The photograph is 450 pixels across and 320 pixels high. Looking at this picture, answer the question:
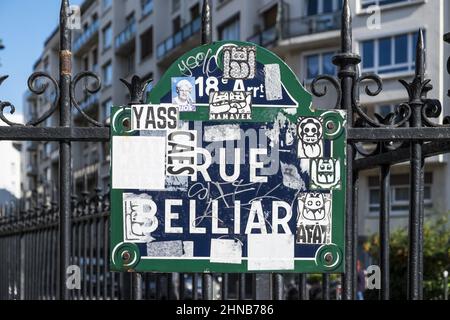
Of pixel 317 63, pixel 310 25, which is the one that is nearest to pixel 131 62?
pixel 310 25

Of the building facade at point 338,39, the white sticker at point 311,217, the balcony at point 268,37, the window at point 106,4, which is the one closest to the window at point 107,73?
the window at point 106,4

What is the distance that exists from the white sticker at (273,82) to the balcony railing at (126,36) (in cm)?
4517

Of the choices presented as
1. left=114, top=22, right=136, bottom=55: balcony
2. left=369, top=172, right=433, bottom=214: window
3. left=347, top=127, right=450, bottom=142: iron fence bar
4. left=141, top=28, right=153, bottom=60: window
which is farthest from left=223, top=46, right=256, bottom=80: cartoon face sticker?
left=114, top=22, right=136, bottom=55: balcony

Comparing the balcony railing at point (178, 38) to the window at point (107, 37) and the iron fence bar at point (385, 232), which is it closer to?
the window at point (107, 37)

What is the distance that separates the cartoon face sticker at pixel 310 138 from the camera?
11.7ft

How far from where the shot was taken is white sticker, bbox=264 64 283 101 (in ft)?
11.7

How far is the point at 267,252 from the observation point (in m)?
3.53

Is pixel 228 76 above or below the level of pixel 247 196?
above

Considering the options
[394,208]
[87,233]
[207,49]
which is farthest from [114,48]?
[207,49]

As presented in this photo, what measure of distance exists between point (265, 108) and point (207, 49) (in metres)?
0.36

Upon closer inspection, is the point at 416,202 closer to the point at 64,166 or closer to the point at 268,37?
the point at 64,166

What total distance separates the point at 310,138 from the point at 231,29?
32349 millimetres
